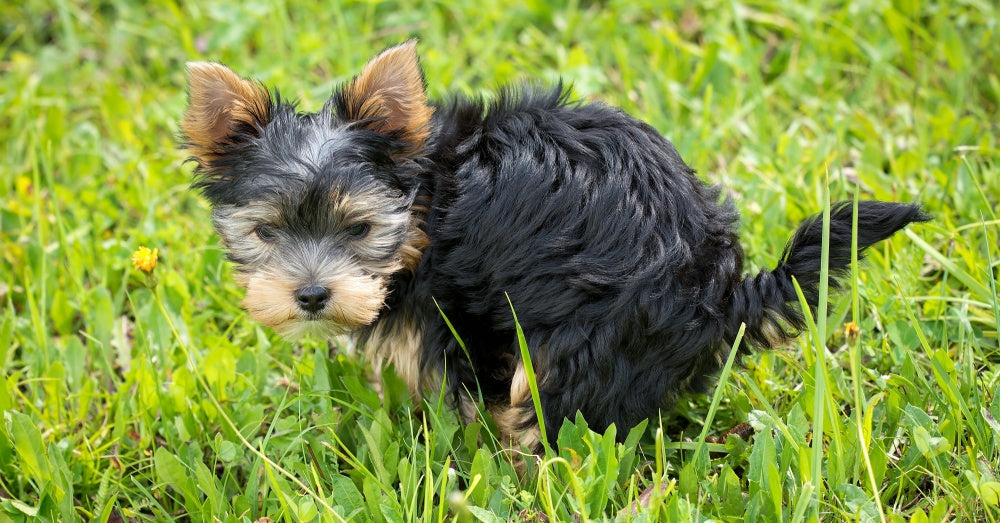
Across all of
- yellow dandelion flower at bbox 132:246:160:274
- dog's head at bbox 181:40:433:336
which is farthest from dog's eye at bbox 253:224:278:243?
yellow dandelion flower at bbox 132:246:160:274

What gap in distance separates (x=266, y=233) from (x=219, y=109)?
1.58 ft

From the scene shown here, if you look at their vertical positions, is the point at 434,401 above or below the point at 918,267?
below

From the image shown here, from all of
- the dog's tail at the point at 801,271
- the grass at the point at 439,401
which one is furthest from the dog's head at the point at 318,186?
the dog's tail at the point at 801,271

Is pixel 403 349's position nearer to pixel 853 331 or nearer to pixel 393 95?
pixel 393 95

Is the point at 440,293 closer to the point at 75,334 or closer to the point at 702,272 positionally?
the point at 702,272

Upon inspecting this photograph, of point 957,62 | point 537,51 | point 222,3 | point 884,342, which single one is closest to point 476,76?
point 537,51

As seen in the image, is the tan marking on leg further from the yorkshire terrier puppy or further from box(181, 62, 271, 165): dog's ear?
box(181, 62, 271, 165): dog's ear

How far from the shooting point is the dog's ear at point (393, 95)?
3.23m

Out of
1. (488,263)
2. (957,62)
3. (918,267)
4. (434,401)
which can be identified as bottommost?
A: (434,401)

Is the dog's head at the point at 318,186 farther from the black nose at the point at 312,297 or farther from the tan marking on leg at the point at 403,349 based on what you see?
the tan marking on leg at the point at 403,349

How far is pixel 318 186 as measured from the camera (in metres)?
3.12

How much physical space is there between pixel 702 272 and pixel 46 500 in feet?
8.18

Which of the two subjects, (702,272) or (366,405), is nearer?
(702,272)

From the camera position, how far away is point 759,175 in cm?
481
